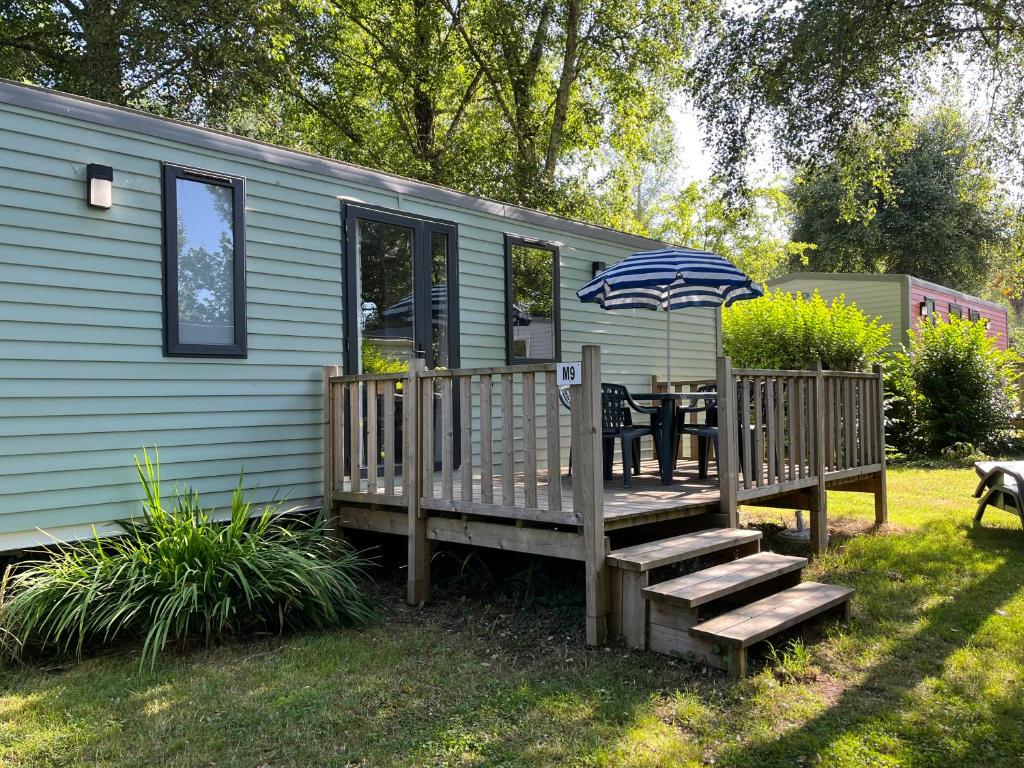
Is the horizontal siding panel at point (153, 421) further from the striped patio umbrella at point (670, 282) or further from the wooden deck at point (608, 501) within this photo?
the striped patio umbrella at point (670, 282)

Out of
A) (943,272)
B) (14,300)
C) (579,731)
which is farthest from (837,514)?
(943,272)

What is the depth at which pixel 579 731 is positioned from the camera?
2.90m

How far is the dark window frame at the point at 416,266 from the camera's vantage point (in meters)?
5.58

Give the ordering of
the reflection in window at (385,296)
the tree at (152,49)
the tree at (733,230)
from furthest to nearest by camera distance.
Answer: the tree at (733,230)
the tree at (152,49)
the reflection in window at (385,296)

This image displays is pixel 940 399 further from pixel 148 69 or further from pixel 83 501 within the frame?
pixel 148 69

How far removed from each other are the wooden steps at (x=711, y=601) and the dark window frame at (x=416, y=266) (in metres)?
2.62

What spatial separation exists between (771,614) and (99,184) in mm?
4232

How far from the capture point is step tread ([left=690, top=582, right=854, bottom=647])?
336 cm

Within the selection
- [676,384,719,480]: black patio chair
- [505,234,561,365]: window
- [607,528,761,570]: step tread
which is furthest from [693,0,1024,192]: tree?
[607,528,761,570]: step tread

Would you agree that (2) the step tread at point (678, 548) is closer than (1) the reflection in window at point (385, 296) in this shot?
Yes

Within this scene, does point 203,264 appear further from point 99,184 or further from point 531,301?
point 531,301

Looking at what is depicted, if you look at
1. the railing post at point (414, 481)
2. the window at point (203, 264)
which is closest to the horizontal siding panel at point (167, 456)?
the window at point (203, 264)

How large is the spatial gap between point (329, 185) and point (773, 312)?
7973 millimetres

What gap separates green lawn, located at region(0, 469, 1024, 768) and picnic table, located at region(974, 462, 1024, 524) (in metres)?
1.87
